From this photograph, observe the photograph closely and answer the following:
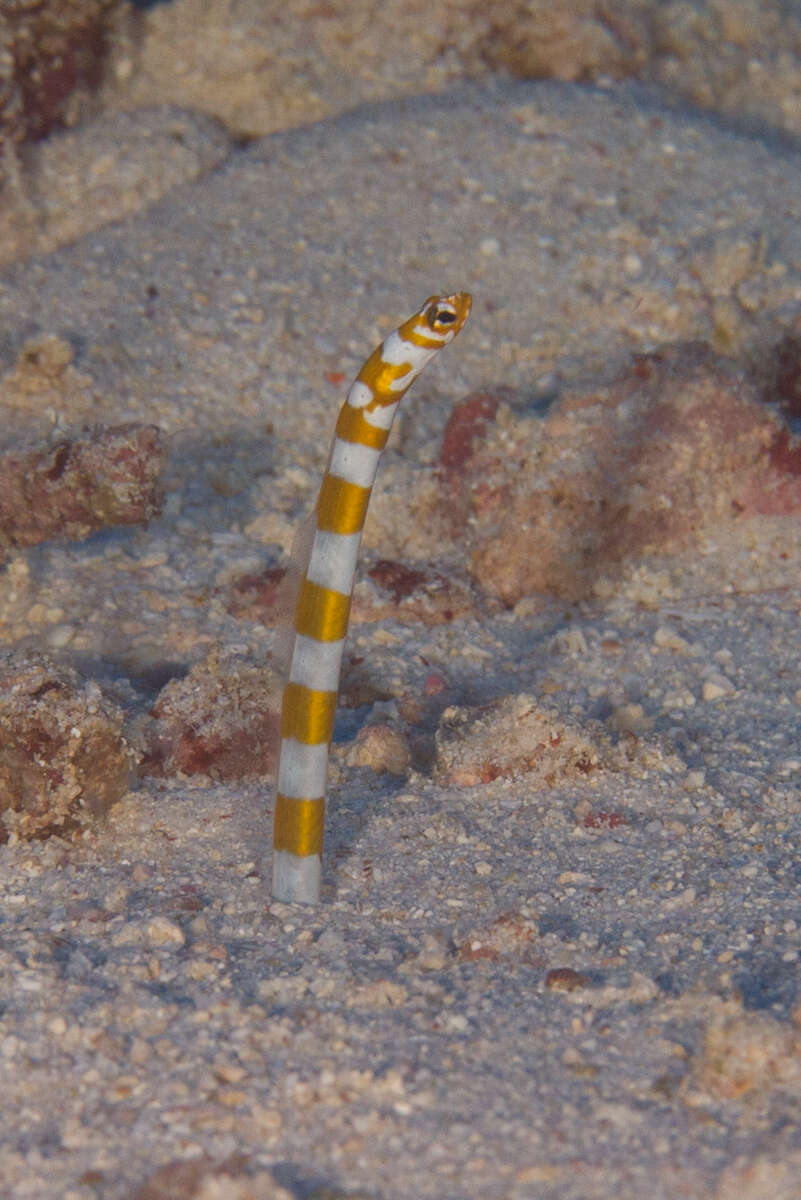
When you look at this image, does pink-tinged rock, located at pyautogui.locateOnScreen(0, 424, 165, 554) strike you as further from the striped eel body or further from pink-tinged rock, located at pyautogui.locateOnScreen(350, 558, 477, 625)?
the striped eel body

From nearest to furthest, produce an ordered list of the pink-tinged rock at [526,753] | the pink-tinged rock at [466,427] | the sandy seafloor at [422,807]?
1. the sandy seafloor at [422,807]
2. the pink-tinged rock at [526,753]
3. the pink-tinged rock at [466,427]

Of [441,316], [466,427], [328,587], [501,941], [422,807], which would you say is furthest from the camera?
[466,427]

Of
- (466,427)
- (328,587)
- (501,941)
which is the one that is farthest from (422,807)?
(466,427)

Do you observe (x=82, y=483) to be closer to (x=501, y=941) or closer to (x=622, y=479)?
(x=622, y=479)

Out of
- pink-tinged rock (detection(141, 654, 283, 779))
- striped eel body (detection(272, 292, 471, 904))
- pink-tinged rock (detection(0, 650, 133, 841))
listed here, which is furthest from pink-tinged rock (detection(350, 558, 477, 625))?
striped eel body (detection(272, 292, 471, 904))

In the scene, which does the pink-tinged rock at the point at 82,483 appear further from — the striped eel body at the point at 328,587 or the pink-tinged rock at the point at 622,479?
the striped eel body at the point at 328,587

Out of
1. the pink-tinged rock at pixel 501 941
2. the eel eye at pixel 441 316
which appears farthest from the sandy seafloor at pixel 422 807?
the eel eye at pixel 441 316

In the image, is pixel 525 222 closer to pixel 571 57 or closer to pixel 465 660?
pixel 571 57
